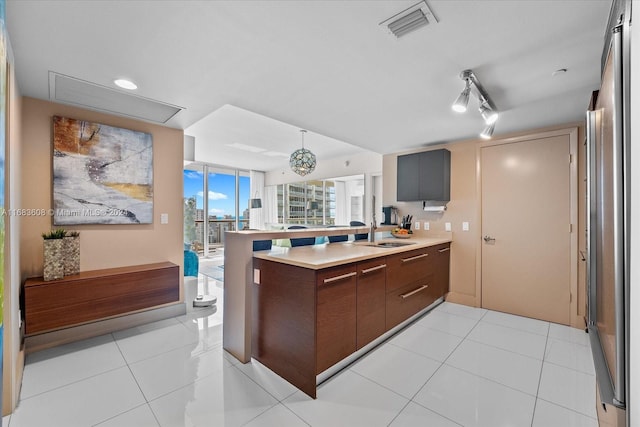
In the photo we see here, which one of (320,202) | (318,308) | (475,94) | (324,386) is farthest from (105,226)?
(320,202)

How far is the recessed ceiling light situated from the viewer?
227 centimetres

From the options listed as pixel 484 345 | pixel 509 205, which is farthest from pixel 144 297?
pixel 509 205

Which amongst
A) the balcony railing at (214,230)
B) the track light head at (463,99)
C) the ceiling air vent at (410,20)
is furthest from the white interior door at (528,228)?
the balcony railing at (214,230)

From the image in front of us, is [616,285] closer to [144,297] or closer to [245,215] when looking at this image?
[144,297]

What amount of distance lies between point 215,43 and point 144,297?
2.57 metres

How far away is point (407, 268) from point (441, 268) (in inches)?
44.8

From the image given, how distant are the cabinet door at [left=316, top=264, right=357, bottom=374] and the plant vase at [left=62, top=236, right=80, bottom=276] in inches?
98.6

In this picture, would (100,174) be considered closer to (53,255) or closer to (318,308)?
(53,255)

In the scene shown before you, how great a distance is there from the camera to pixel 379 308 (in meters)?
2.44

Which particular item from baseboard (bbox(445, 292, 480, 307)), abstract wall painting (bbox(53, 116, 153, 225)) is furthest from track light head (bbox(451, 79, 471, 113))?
abstract wall painting (bbox(53, 116, 153, 225))

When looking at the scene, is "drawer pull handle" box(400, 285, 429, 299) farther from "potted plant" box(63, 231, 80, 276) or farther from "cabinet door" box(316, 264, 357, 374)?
"potted plant" box(63, 231, 80, 276)

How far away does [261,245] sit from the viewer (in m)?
2.45

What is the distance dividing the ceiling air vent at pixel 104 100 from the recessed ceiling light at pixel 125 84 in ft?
0.52

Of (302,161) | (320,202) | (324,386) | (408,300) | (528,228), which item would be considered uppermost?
(302,161)
